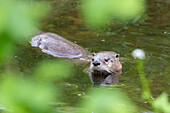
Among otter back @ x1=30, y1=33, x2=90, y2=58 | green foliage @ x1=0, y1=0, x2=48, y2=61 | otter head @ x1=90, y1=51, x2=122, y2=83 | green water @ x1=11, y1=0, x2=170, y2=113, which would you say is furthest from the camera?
otter back @ x1=30, y1=33, x2=90, y2=58

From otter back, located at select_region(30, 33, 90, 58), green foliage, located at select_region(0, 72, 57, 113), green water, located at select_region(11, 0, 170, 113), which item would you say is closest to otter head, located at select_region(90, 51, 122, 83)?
green water, located at select_region(11, 0, 170, 113)

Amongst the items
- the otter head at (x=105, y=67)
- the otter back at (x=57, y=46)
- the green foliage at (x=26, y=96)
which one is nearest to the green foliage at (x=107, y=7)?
the green foliage at (x=26, y=96)

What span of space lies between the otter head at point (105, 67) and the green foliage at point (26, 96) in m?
5.49

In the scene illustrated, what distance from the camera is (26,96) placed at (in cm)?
101

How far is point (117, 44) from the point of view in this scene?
8.59m

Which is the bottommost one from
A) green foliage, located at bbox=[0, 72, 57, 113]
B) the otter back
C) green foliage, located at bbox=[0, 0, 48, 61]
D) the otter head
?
green foliage, located at bbox=[0, 72, 57, 113]

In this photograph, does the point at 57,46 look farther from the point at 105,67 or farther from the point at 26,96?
the point at 26,96

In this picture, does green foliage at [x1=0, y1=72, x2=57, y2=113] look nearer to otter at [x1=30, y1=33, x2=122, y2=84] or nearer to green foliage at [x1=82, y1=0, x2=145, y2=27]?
green foliage at [x1=82, y1=0, x2=145, y2=27]

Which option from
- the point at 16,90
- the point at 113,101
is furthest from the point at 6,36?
the point at 113,101

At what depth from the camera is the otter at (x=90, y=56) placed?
6.78 m

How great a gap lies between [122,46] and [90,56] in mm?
959

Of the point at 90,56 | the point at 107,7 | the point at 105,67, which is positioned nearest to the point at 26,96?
the point at 107,7

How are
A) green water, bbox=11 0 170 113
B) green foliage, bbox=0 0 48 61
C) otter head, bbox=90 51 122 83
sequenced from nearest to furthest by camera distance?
1. green foliage, bbox=0 0 48 61
2. green water, bbox=11 0 170 113
3. otter head, bbox=90 51 122 83

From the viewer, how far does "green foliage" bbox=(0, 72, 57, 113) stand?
994mm
